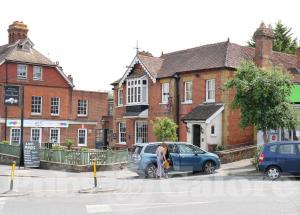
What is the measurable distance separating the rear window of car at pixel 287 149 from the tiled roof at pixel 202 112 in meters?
9.72

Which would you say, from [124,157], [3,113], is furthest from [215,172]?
[3,113]

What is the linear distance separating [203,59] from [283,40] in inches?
1032

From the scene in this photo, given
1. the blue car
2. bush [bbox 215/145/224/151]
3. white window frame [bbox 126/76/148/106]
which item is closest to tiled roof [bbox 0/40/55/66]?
white window frame [bbox 126/76/148/106]

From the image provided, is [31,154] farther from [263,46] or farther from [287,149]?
[263,46]

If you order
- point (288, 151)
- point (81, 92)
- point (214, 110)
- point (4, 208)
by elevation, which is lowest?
point (4, 208)

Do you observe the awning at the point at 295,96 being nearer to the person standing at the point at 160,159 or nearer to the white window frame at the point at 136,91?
the person standing at the point at 160,159

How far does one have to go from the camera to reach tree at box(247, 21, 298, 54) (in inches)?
2149

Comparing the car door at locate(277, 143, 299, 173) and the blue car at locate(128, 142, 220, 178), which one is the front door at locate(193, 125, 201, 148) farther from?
the car door at locate(277, 143, 299, 173)

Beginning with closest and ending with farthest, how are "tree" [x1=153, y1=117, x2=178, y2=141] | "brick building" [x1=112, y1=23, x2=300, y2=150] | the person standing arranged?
the person standing
"tree" [x1=153, y1=117, x2=178, y2=141]
"brick building" [x1=112, y1=23, x2=300, y2=150]

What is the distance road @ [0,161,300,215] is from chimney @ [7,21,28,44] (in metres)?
31.2

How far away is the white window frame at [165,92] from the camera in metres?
35.2

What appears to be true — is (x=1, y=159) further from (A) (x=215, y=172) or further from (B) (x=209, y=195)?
(B) (x=209, y=195)

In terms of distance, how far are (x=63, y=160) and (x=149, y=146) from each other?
23.9ft

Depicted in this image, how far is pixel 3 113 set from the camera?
4378 centimetres
